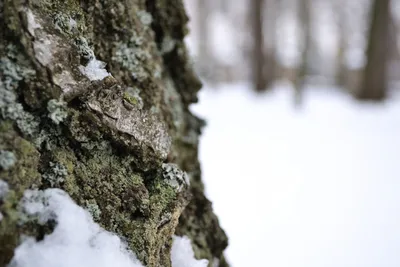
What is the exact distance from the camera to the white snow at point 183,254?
1.42m

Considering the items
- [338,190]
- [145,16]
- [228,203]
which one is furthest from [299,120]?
[145,16]

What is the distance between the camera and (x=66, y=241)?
3.41 ft

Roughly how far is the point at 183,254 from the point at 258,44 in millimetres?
10538

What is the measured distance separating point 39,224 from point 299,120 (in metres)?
7.01

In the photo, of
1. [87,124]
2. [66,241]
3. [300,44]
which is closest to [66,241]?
[66,241]

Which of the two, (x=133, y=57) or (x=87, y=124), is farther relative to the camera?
(x=133, y=57)

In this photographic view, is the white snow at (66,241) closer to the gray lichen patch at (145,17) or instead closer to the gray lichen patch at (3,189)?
the gray lichen patch at (3,189)

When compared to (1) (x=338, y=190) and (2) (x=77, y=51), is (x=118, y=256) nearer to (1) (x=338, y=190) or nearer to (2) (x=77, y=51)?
(2) (x=77, y=51)

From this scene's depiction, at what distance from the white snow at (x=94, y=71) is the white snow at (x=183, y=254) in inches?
27.3

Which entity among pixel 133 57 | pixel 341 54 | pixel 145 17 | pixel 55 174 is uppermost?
pixel 145 17

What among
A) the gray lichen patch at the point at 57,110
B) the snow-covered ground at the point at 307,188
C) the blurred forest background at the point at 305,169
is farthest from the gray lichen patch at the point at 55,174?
the snow-covered ground at the point at 307,188

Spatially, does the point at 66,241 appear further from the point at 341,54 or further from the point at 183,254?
the point at 341,54

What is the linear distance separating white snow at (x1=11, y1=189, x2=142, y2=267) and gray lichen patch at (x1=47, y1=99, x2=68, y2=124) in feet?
0.67

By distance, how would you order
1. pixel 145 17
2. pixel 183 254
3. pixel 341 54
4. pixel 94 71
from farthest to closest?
pixel 341 54 → pixel 145 17 → pixel 183 254 → pixel 94 71
